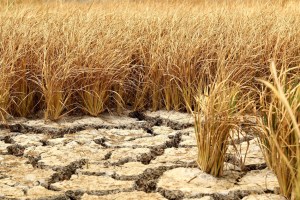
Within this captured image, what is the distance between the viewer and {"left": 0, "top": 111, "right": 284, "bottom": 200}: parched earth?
2576 millimetres

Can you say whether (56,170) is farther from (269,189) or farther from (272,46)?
(272,46)

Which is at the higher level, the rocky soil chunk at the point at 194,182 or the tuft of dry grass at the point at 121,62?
the tuft of dry grass at the point at 121,62

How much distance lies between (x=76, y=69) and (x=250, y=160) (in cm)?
120

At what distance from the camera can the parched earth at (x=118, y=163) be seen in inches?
101

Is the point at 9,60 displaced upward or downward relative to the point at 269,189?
upward

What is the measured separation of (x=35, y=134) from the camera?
3.45m

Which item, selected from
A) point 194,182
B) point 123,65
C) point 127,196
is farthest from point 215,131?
point 123,65

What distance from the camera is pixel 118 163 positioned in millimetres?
2971

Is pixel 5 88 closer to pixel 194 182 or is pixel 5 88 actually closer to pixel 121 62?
pixel 121 62

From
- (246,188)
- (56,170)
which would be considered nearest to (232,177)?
(246,188)

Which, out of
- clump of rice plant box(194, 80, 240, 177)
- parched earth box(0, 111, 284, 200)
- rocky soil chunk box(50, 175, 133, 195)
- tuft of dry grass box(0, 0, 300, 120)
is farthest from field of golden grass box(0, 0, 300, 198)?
rocky soil chunk box(50, 175, 133, 195)

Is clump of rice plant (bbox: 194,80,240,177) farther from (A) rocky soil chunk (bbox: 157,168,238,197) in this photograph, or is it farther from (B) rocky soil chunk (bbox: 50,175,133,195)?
(B) rocky soil chunk (bbox: 50,175,133,195)

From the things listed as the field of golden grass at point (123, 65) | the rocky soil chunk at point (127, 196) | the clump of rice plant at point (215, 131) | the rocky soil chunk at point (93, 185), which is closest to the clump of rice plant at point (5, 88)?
the field of golden grass at point (123, 65)

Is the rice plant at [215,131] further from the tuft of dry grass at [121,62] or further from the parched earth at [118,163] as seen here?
the tuft of dry grass at [121,62]
